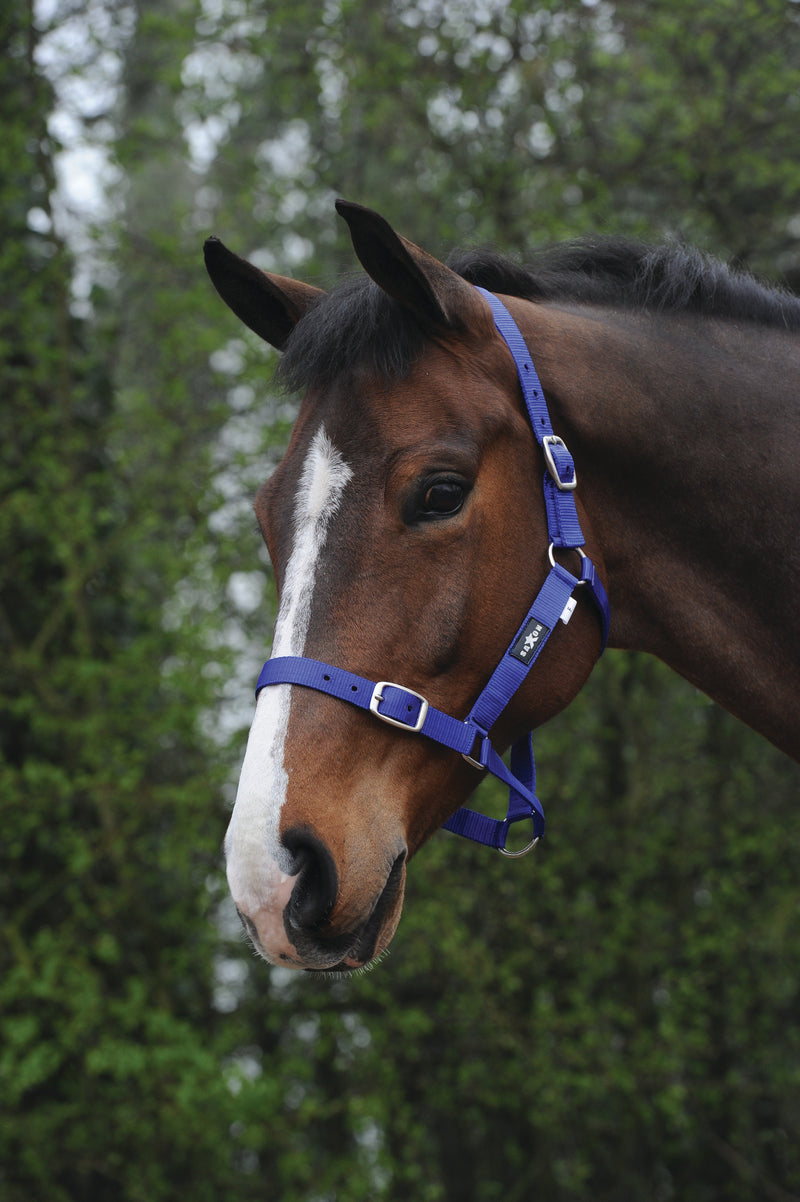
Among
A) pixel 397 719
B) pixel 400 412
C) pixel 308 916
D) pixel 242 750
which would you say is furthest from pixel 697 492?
pixel 242 750

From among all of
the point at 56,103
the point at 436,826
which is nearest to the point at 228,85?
the point at 56,103

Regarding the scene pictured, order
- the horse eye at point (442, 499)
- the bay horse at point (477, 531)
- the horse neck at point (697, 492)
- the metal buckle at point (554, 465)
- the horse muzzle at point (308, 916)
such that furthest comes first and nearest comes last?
the horse neck at point (697, 492) → the metal buckle at point (554, 465) → the horse eye at point (442, 499) → the bay horse at point (477, 531) → the horse muzzle at point (308, 916)

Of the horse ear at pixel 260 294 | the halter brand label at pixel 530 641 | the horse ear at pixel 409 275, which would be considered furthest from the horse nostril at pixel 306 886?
the horse ear at pixel 260 294

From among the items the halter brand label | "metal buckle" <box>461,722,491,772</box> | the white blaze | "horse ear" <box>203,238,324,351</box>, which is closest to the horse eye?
the white blaze

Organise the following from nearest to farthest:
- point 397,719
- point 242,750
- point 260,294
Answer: point 397,719 → point 260,294 → point 242,750

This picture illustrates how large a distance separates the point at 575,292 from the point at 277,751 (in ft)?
4.20

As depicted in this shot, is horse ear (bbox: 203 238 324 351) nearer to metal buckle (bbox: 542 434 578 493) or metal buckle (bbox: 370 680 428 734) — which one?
metal buckle (bbox: 542 434 578 493)

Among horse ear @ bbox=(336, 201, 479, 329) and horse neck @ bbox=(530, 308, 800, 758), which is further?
horse neck @ bbox=(530, 308, 800, 758)

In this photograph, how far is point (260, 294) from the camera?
6.81ft

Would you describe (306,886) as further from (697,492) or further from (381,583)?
(697,492)

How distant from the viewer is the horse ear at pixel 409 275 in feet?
5.26

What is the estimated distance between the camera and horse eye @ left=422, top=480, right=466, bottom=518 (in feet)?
5.50

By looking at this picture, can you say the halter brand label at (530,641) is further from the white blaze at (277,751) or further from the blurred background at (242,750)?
the blurred background at (242,750)

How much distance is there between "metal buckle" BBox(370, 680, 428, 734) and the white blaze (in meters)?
0.14
